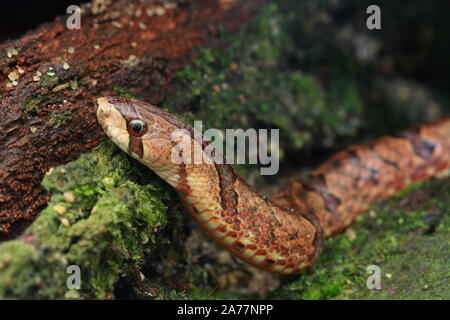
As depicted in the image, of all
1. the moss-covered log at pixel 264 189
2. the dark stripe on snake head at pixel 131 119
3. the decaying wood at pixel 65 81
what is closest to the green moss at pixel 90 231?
the moss-covered log at pixel 264 189

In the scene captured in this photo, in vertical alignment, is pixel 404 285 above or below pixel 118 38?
below

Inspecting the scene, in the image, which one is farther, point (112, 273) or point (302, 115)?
point (302, 115)

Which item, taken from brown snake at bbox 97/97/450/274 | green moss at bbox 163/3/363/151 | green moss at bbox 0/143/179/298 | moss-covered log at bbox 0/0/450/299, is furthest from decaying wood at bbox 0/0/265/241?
brown snake at bbox 97/97/450/274

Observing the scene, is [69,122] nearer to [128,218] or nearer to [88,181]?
[88,181]

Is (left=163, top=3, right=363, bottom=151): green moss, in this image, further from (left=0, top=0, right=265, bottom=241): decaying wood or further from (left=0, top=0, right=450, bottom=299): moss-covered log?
(left=0, top=0, right=265, bottom=241): decaying wood

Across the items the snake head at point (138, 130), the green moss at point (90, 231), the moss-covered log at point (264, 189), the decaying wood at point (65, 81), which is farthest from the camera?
the decaying wood at point (65, 81)

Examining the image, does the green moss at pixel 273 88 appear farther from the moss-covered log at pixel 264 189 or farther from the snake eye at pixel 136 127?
the snake eye at pixel 136 127

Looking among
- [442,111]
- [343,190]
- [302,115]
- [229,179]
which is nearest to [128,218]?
[229,179]

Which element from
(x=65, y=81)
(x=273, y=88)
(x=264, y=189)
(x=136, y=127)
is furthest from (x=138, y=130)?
(x=273, y=88)
